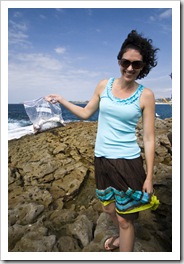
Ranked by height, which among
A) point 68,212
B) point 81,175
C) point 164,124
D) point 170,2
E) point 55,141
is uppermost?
point 170,2

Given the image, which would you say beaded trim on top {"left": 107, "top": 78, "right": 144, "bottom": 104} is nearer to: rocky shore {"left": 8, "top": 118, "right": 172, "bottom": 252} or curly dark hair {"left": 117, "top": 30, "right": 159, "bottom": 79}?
curly dark hair {"left": 117, "top": 30, "right": 159, "bottom": 79}

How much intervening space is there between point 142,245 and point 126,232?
60cm

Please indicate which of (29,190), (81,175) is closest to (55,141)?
(81,175)

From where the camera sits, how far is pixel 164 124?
8.27 m

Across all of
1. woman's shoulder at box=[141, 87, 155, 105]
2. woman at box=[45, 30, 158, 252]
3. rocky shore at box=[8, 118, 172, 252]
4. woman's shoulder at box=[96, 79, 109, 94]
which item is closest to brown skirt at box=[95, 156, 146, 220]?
woman at box=[45, 30, 158, 252]

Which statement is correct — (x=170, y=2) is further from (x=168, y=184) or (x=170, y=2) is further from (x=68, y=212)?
(x=68, y=212)

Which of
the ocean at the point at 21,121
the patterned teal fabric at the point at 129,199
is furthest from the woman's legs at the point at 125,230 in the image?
the ocean at the point at 21,121

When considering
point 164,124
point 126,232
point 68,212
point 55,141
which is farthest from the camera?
point 164,124

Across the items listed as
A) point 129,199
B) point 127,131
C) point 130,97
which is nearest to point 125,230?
point 129,199

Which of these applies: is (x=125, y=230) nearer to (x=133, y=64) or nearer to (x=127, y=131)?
(x=127, y=131)

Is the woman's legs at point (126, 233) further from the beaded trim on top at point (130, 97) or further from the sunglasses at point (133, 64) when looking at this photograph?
the sunglasses at point (133, 64)

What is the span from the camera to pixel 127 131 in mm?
1889

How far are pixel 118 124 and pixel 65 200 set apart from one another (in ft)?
9.57

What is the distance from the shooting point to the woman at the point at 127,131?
6.05 feet
